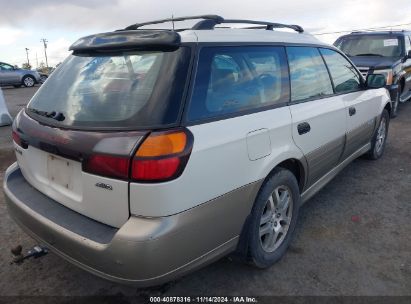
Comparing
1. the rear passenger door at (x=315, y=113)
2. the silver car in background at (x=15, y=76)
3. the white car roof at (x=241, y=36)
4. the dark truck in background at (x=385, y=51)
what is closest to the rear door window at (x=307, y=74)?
the rear passenger door at (x=315, y=113)

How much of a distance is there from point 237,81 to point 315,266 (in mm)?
1513

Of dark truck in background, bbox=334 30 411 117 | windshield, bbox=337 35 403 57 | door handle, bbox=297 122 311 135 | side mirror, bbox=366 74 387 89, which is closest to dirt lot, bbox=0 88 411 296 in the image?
door handle, bbox=297 122 311 135

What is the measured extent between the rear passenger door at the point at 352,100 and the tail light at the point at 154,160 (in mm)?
2278

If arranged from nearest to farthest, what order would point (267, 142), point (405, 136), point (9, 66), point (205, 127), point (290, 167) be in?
1. point (205, 127)
2. point (267, 142)
3. point (290, 167)
4. point (405, 136)
5. point (9, 66)

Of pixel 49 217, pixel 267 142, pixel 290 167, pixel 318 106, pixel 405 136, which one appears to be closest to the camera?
pixel 49 217

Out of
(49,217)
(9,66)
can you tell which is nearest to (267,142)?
(49,217)

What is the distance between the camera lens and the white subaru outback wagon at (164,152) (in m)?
1.91

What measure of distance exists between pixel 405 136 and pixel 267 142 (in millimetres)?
5125

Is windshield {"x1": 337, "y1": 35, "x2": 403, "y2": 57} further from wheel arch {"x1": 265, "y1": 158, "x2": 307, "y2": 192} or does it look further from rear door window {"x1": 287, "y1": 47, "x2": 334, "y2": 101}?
wheel arch {"x1": 265, "y1": 158, "x2": 307, "y2": 192}

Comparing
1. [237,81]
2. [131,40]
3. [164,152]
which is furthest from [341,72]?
[164,152]

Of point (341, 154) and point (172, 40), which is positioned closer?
point (172, 40)

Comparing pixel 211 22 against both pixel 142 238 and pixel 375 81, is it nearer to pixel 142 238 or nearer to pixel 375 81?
pixel 142 238

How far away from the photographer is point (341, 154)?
3.79m

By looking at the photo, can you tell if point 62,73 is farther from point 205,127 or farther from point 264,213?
point 264,213
